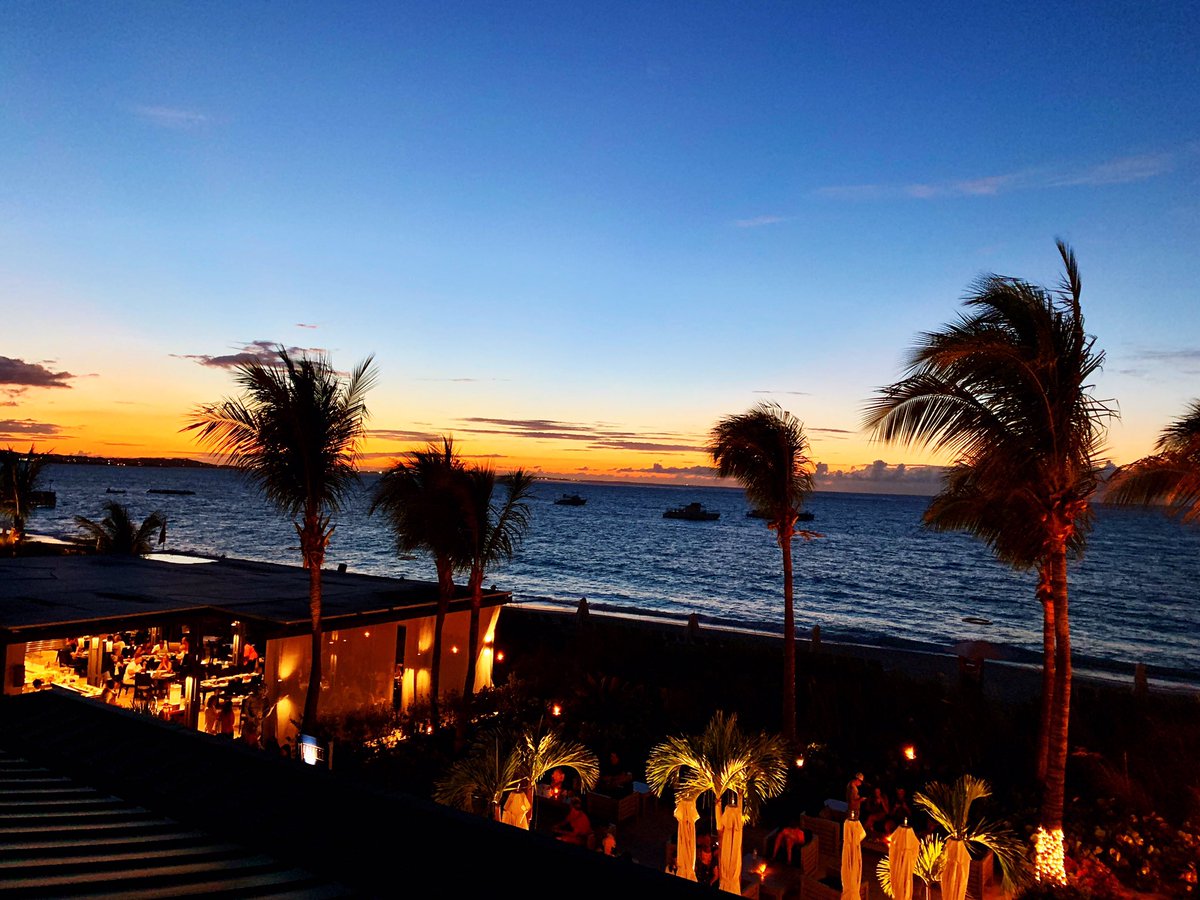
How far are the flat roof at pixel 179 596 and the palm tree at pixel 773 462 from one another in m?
6.10

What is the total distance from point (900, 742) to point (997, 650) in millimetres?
7341

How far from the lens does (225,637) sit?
1577 cm

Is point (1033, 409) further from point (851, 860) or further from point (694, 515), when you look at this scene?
point (694, 515)

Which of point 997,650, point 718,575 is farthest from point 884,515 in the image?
point 997,650

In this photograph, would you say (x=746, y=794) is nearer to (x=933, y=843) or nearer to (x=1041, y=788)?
(x=933, y=843)

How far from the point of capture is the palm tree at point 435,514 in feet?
44.7

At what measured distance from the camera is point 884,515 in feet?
467

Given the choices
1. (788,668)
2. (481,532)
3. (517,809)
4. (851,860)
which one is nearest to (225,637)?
(481,532)

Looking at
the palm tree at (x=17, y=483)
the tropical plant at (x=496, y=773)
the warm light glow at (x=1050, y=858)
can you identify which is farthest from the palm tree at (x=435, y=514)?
the palm tree at (x=17, y=483)

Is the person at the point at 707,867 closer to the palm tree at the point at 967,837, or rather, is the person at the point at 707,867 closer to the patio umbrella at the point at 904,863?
the patio umbrella at the point at 904,863

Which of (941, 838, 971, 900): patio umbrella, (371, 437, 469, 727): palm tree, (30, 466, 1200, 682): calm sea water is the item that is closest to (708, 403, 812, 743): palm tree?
(371, 437, 469, 727): palm tree

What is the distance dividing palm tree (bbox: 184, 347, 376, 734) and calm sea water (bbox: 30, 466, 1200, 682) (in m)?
7.93

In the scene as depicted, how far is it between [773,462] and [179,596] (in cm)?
1021

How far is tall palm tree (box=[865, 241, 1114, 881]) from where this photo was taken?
8.21m
